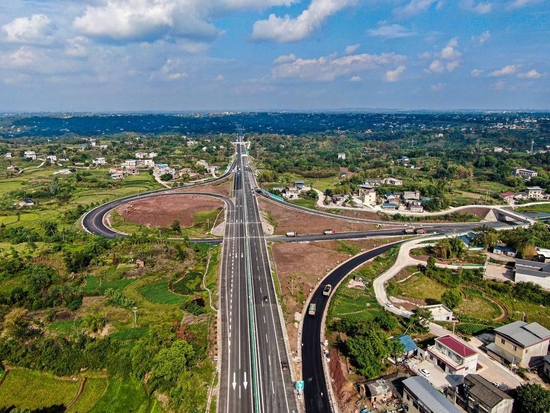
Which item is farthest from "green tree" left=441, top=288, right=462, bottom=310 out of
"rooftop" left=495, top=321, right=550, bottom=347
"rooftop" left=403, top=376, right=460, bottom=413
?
"rooftop" left=403, top=376, right=460, bottom=413

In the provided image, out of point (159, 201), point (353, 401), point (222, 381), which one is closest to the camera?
point (353, 401)

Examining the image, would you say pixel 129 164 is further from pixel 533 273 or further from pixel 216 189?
pixel 533 273

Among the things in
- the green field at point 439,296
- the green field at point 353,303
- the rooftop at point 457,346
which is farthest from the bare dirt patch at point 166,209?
the rooftop at point 457,346

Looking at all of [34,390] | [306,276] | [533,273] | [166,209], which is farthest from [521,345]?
[166,209]

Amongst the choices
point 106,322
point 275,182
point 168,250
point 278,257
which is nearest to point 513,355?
point 278,257

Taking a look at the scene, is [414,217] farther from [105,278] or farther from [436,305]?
[105,278]

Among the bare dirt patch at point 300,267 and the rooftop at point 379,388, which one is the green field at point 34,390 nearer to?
the bare dirt patch at point 300,267
